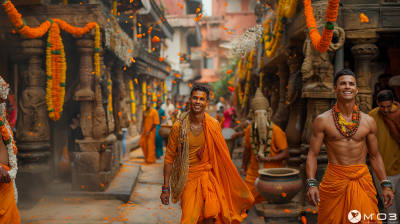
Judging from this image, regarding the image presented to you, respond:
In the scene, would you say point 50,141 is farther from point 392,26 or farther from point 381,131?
point 392,26

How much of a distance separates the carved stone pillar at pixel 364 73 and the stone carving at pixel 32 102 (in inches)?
214

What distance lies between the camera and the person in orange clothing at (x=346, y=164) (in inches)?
122

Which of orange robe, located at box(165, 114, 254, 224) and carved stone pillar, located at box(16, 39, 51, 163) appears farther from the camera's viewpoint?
carved stone pillar, located at box(16, 39, 51, 163)

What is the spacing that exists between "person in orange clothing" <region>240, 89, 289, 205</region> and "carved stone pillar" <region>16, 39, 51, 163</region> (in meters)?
3.80

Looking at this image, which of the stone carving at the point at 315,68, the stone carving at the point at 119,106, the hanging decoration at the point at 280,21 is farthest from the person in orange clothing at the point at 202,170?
the stone carving at the point at 119,106

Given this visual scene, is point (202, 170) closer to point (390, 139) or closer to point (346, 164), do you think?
point (346, 164)

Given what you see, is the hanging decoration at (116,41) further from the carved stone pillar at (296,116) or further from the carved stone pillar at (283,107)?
the carved stone pillar at (283,107)

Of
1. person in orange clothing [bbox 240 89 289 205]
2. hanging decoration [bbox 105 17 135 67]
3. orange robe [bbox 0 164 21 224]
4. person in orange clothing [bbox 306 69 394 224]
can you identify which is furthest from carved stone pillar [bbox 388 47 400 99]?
orange robe [bbox 0 164 21 224]

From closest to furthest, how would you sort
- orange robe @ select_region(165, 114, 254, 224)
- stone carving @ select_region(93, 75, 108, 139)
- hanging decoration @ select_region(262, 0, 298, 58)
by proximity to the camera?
orange robe @ select_region(165, 114, 254, 224) → hanging decoration @ select_region(262, 0, 298, 58) → stone carving @ select_region(93, 75, 108, 139)

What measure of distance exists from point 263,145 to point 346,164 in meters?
2.22

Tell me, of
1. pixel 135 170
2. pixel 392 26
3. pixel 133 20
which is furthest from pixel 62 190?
pixel 133 20

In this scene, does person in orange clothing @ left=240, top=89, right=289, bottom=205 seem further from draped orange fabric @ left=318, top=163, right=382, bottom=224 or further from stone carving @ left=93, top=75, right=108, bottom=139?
stone carving @ left=93, top=75, right=108, bottom=139

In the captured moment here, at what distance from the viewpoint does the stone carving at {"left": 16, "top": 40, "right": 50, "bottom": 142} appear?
6391 millimetres

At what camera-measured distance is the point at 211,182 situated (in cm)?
367
